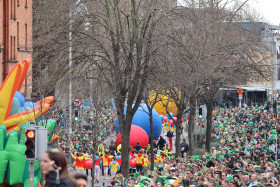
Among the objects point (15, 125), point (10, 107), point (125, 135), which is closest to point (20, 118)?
point (15, 125)

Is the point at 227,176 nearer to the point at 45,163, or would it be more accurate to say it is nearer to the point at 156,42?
the point at 156,42

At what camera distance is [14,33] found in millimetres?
30797

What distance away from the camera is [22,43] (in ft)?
106

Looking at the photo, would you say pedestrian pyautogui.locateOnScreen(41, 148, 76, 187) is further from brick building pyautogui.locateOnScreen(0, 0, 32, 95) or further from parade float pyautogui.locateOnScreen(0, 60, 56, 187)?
brick building pyautogui.locateOnScreen(0, 0, 32, 95)

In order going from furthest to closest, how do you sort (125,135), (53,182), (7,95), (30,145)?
(125,135)
(7,95)
(30,145)
(53,182)

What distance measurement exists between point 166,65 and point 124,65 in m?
1.66

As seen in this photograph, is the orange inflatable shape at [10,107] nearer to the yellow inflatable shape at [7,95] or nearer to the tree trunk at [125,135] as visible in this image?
the yellow inflatable shape at [7,95]

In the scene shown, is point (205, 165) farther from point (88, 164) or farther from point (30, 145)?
point (30, 145)

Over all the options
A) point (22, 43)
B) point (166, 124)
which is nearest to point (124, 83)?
point (22, 43)

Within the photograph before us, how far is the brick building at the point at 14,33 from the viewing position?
2927 centimetres

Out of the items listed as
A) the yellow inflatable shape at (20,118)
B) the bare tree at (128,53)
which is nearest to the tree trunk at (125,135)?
the bare tree at (128,53)

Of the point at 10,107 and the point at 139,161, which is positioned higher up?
the point at 10,107

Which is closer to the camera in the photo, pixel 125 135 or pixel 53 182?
pixel 53 182

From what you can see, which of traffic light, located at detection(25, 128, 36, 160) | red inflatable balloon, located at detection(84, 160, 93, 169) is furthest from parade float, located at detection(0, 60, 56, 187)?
red inflatable balloon, located at detection(84, 160, 93, 169)
